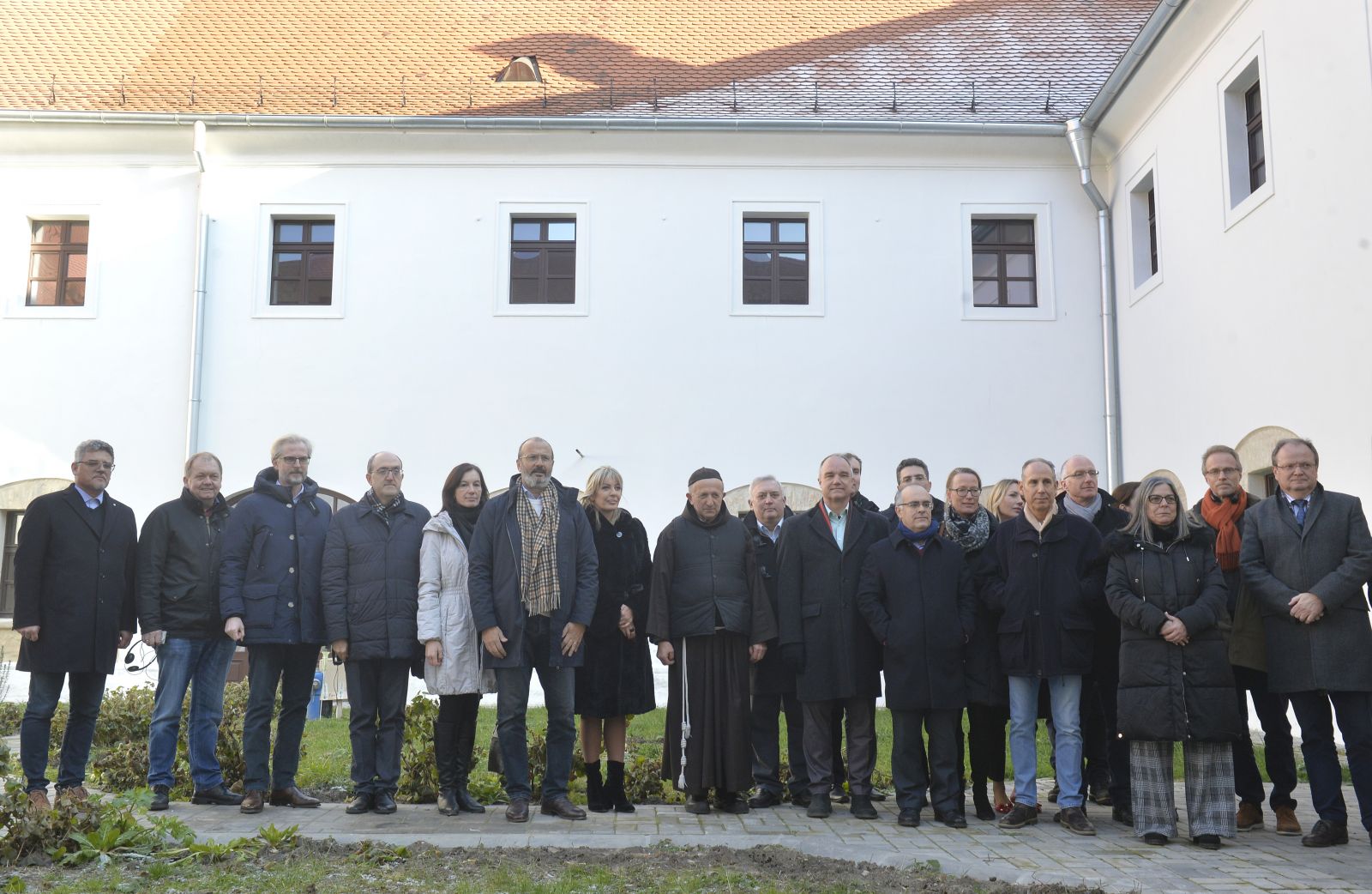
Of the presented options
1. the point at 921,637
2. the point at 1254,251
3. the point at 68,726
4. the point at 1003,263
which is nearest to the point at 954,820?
the point at 921,637

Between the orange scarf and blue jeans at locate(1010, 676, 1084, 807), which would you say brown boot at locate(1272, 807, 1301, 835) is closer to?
blue jeans at locate(1010, 676, 1084, 807)

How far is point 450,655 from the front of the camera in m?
6.28

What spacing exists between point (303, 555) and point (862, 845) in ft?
Result: 10.6

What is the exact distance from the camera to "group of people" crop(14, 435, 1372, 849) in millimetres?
Answer: 6059

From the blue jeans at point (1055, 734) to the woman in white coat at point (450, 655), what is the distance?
2.67 m

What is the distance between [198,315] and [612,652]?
9785mm

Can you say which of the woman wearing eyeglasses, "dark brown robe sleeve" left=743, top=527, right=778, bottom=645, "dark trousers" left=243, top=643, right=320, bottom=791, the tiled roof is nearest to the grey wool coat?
the woman wearing eyeglasses

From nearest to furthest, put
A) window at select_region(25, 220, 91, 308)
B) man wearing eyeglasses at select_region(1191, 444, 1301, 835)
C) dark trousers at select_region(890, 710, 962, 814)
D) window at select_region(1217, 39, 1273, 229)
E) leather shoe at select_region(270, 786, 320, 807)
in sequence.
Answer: man wearing eyeglasses at select_region(1191, 444, 1301, 835) < dark trousers at select_region(890, 710, 962, 814) < leather shoe at select_region(270, 786, 320, 807) < window at select_region(1217, 39, 1273, 229) < window at select_region(25, 220, 91, 308)

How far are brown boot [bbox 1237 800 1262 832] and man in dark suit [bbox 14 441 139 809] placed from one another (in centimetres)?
576

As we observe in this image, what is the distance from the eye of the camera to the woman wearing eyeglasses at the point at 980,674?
20.6 ft

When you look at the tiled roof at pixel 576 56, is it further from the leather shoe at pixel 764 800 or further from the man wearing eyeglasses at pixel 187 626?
the leather shoe at pixel 764 800

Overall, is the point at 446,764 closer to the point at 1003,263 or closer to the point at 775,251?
the point at 775,251

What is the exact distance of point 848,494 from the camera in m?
6.63

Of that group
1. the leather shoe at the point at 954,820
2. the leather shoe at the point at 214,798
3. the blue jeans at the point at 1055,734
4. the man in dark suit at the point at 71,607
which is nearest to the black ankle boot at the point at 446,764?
the leather shoe at the point at 214,798
